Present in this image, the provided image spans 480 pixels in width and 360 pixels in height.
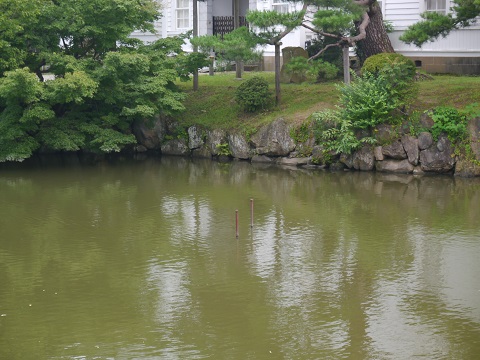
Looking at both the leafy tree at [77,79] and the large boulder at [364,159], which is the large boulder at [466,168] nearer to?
the large boulder at [364,159]

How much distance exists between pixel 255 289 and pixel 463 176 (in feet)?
43.0

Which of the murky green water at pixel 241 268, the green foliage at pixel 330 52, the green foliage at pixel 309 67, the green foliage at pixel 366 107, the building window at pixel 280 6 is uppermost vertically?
the building window at pixel 280 6

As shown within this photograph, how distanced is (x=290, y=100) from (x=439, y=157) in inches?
276

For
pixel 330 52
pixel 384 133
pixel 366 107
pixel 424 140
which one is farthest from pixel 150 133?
pixel 424 140

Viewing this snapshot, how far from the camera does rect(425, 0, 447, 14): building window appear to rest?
36438 millimetres

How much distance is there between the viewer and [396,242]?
2009cm

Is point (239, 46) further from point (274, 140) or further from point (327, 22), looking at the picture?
point (274, 140)

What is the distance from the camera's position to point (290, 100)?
3272cm

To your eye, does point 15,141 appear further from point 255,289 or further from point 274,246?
point 255,289

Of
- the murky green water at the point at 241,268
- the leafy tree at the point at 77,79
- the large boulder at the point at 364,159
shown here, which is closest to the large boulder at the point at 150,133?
the leafy tree at the point at 77,79

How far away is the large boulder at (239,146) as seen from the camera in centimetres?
3188

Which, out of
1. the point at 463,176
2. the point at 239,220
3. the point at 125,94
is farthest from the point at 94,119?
the point at 463,176

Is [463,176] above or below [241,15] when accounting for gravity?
below

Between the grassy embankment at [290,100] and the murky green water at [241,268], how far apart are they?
11.3ft
